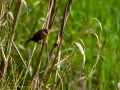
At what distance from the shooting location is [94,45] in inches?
112

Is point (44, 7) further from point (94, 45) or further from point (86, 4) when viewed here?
point (94, 45)

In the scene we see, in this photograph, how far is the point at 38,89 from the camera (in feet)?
4.51

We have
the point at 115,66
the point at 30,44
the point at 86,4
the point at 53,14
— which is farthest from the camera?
the point at 86,4

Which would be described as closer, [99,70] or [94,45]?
[99,70]

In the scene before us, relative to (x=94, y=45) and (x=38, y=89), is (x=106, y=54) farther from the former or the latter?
(x=38, y=89)

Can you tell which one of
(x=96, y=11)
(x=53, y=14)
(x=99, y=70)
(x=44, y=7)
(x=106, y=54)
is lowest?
(x=99, y=70)

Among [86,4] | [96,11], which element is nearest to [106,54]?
[96,11]

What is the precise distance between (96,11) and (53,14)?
1548 millimetres

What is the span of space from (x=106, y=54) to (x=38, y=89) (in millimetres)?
1246

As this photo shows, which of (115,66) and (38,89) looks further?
(115,66)

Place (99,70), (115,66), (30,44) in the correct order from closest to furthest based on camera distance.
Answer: (115,66)
(99,70)
(30,44)

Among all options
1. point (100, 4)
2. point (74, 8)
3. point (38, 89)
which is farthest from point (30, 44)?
point (38, 89)

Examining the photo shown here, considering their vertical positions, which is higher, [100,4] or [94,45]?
[100,4]

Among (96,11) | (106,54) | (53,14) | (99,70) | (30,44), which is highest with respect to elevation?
(53,14)
